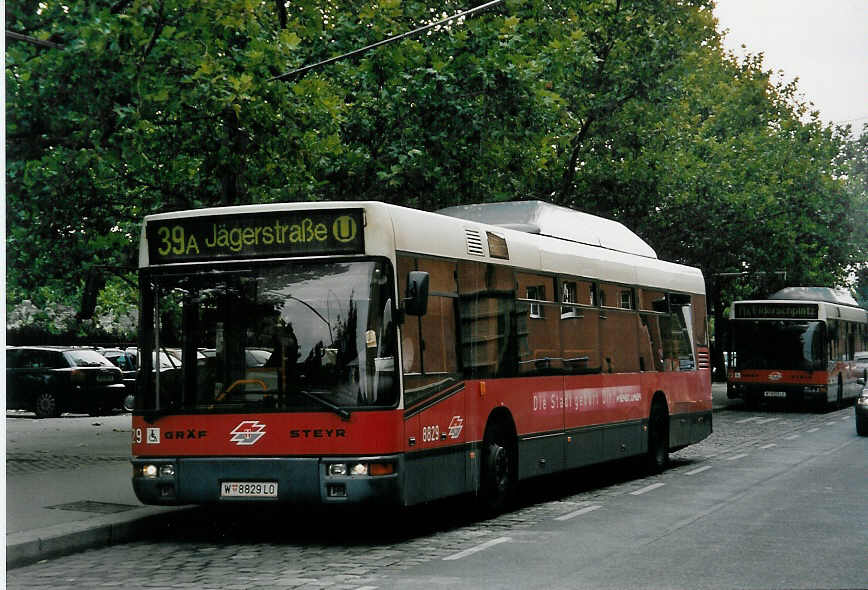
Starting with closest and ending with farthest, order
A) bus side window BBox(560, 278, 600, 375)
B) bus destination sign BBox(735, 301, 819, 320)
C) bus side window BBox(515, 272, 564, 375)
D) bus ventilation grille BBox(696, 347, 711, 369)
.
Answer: bus side window BBox(515, 272, 564, 375) < bus side window BBox(560, 278, 600, 375) < bus ventilation grille BBox(696, 347, 711, 369) < bus destination sign BBox(735, 301, 819, 320)

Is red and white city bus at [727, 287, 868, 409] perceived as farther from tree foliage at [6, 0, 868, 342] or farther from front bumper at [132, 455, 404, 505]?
front bumper at [132, 455, 404, 505]

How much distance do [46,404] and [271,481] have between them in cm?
2235

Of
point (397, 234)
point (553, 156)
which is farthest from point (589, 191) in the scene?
point (397, 234)

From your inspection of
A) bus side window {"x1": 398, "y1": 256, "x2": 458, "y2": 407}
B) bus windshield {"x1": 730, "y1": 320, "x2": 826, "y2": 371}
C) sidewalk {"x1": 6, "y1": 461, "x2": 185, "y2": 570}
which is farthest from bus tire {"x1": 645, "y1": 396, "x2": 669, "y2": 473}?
bus windshield {"x1": 730, "y1": 320, "x2": 826, "y2": 371}

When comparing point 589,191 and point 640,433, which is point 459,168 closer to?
point 640,433

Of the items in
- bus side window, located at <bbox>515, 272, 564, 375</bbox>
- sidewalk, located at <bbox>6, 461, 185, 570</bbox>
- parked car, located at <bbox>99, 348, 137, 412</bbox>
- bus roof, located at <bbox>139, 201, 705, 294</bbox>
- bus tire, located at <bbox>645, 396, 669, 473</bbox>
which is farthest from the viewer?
parked car, located at <bbox>99, 348, 137, 412</bbox>

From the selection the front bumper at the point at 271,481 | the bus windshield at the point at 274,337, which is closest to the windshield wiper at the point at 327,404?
the bus windshield at the point at 274,337

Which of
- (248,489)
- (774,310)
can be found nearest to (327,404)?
(248,489)

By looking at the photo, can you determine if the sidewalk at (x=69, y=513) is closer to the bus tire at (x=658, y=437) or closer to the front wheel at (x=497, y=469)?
the front wheel at (x=497, y=469)

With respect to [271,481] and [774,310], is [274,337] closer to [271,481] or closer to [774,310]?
[271,481]

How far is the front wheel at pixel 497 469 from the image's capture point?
12133 mm

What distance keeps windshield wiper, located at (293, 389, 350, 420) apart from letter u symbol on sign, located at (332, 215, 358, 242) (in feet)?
4.15

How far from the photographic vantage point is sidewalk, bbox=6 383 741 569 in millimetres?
10031

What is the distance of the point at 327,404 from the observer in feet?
33.6
